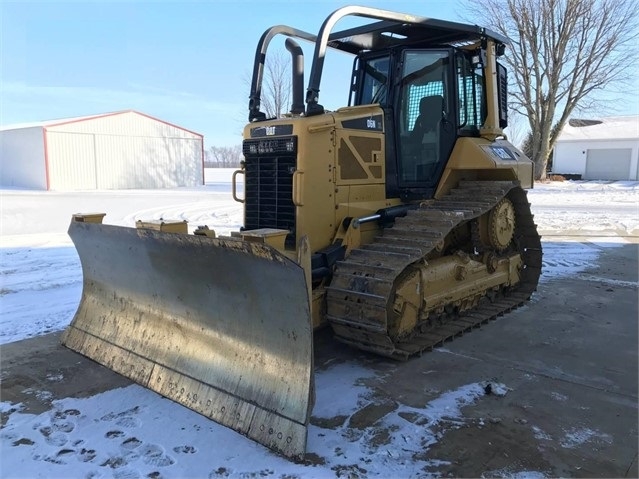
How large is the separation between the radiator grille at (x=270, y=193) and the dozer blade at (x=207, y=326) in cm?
115

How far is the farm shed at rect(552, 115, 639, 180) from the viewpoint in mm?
34844

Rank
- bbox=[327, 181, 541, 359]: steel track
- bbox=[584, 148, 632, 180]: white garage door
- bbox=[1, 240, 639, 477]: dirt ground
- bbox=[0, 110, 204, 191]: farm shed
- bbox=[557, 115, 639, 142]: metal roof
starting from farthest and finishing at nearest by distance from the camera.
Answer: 1. bbox=[557, 115, 639, 142]: metal roof
2. bbox=[584, 148, 632, 180]: white garage door
3. bbox=[0, 110, 204, 191]: farm shed
4. bbox=[327, 181, 541, 359]: steel track
5. bbox=[1, 240, 639, 477]: dirt ground

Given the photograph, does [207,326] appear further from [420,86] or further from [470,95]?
[470,95]

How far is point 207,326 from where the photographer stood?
3.94 meters

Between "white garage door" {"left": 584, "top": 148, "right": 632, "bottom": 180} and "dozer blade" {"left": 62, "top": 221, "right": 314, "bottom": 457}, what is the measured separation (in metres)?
38.4

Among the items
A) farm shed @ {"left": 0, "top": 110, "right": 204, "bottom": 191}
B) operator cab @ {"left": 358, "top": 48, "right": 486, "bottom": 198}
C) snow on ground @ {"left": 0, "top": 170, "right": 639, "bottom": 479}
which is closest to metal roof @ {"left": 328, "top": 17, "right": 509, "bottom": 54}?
operator cab @ {"left": 358, "top": 48, "right": 486, "bottom": 198}

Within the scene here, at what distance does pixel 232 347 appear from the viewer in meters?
3.73

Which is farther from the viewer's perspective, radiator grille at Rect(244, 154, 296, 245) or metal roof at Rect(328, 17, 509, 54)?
metal roof at Rect(328, 17, 509, 54)

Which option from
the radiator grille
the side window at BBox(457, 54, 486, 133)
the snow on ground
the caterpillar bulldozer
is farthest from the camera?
the side window at BBox(457, 54, 486, 133)

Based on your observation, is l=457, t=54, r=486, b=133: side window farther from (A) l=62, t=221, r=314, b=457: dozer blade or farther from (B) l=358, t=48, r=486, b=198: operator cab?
(A) l=62, t=221, r=314, b=457: dozer blade

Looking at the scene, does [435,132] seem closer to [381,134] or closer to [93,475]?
[381,134]

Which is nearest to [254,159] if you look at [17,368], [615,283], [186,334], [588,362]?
[186,334]

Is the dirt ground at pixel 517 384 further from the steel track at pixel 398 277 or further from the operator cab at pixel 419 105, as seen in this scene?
the operator cab at pixel 419 105

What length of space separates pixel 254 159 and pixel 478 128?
Answer: 2840 millimetres
